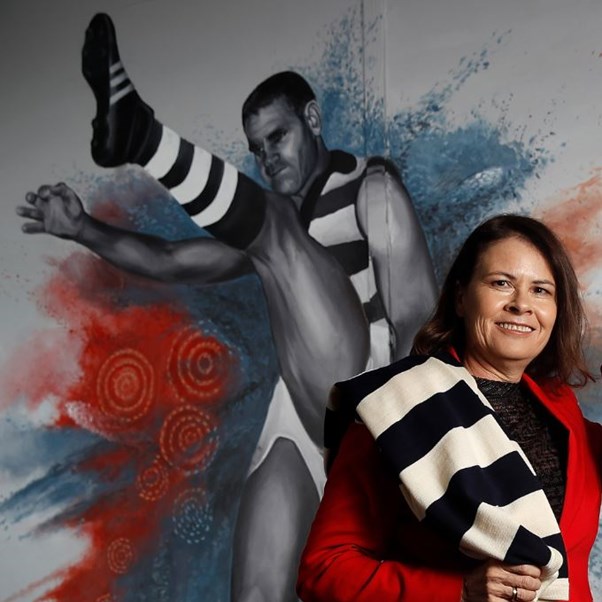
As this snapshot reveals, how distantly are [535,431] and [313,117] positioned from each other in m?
1.34

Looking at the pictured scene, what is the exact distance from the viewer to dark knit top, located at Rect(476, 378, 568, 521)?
159cm

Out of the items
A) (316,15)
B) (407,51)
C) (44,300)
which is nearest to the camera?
(407,51)

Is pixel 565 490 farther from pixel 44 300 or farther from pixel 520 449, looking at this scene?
pixel 44 300

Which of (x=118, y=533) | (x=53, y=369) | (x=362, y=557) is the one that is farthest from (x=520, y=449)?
(x=53, y=369)

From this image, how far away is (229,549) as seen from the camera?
2764mm

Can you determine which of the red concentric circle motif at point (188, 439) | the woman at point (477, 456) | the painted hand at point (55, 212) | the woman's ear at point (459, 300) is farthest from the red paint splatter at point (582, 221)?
the painted hand at point (55, 212)

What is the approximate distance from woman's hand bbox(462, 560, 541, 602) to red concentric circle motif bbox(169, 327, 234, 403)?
151cm

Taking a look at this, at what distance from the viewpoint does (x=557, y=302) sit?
170 cm

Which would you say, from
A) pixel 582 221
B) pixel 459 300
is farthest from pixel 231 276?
pixel 459 300

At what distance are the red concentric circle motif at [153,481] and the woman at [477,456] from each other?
4.61 feet

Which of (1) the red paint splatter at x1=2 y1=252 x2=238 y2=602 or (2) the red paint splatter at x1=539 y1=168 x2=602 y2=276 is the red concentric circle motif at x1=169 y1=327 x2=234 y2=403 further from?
(2) the red paint splatter at x1=539 y1=168 x2=602 y2=276

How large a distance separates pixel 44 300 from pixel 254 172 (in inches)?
35.5

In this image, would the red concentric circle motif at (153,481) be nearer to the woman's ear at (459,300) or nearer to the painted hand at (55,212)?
the painted hand at (55,212)

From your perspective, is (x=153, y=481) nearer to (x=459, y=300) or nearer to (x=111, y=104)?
(x=111, y=104)
